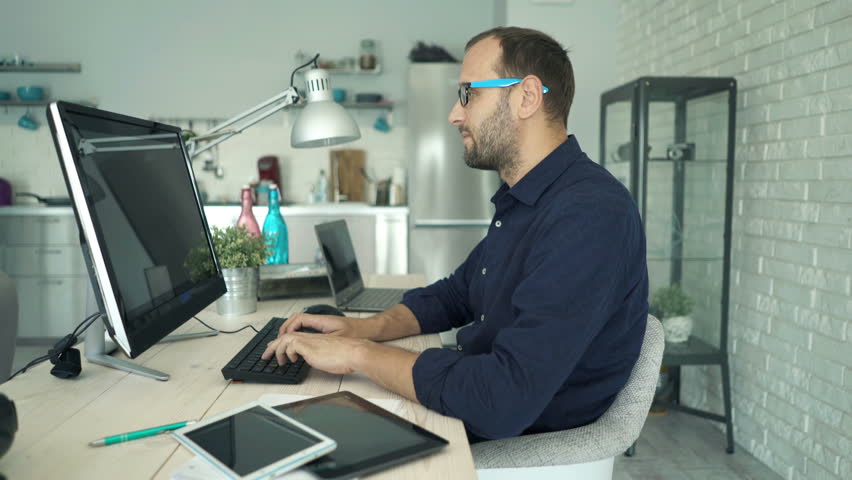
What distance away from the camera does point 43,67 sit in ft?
16.0

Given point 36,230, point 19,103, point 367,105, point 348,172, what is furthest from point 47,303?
point 367,105

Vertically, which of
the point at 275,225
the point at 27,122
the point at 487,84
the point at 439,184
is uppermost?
the point at 27,122

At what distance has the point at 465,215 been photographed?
4.40 meters

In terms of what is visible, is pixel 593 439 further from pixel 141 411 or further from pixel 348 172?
pixel 348 172

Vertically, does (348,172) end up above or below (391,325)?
above

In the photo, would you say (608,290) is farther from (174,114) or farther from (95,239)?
(174,114)

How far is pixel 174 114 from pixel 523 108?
4.48 meters

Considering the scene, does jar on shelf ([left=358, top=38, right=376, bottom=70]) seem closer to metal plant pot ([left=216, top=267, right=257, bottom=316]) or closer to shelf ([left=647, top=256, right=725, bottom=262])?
shelf ([left=647, top=256, right=725, bottom=262])

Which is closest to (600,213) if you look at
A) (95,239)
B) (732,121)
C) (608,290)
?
(608,290)

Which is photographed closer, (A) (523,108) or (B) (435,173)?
(A) (523,108)

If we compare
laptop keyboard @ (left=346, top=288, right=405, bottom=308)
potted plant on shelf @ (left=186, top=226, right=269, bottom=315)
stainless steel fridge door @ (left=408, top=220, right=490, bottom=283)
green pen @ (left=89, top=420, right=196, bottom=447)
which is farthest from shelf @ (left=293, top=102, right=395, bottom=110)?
green pen @ (left=89, top=420, right=196, bottom=447)

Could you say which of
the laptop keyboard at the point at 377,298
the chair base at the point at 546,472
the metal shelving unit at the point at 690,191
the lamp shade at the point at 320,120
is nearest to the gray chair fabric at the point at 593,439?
the chair base at the point at 546,472

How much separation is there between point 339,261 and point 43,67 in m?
4.24

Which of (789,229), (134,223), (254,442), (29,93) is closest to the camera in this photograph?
(254,442)
